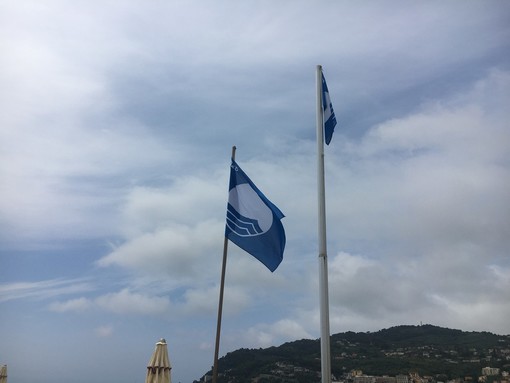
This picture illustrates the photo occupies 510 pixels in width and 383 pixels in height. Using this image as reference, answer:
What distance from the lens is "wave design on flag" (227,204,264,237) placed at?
1000 centimetres

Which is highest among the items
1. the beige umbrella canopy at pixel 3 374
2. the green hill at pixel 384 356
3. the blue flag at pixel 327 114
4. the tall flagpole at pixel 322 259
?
the green hill at pixel 384 356

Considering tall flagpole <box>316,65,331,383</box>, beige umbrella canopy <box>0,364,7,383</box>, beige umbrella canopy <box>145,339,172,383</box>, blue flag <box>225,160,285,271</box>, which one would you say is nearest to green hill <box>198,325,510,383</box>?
beige umbrella canopy <box>0,364,7,383</box>

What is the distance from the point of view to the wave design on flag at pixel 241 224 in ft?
32.8

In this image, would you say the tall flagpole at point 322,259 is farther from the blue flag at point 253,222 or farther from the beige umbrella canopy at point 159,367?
the beige umbrella canopy at point 159,367

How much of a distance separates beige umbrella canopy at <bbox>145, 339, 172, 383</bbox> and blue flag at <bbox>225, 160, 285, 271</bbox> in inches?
97.5

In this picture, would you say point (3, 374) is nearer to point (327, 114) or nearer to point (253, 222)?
point (253, 222)

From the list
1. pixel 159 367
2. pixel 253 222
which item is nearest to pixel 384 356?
pixel 253 222

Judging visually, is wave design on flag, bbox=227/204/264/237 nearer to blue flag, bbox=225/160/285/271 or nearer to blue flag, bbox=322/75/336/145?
blue flag, bbox=225/160/285/271

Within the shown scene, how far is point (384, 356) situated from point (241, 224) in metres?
117

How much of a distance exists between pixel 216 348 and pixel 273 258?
234 centimetres

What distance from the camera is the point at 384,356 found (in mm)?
116000

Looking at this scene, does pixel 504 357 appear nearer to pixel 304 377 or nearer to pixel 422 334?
pixel 422 334

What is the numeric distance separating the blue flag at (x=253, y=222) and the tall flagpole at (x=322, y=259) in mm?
1232

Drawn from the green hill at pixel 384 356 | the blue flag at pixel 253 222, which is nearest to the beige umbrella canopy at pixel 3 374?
the blue flag at pixel 253 222
